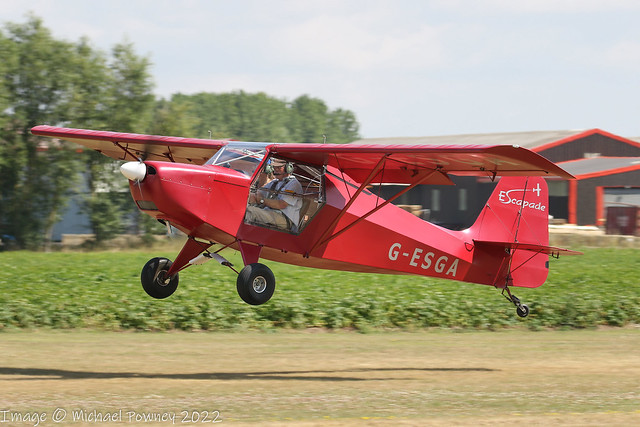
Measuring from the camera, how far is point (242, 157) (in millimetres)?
11891

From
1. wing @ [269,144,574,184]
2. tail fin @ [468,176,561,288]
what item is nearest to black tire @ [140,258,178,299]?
wing @ [269,144,574,184]

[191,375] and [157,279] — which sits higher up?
[157,279]

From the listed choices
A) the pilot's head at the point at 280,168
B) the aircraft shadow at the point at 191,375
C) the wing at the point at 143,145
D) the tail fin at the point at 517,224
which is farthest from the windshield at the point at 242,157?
the tail fin at the point at 517,224

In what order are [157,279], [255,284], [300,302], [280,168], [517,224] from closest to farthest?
[255,284], [280,168], [157,279], [517,224], [300,302]

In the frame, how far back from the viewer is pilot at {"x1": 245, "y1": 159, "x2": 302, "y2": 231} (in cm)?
1182

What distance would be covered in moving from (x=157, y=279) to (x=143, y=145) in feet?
8.60

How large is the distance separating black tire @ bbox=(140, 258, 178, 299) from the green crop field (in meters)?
4.38

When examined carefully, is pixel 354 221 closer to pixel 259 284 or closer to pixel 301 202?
pixel 301 202

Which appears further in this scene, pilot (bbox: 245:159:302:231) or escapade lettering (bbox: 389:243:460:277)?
escapade lettering (bbox: 389:243:460:277)

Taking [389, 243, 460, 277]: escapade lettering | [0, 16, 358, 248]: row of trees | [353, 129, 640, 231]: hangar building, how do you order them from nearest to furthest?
1. [389, 243, 460, 277]: escapade lettering
2. [0, 16, 358, 248]: row of trees
3. [353, 129, 640, 231]: hangar building

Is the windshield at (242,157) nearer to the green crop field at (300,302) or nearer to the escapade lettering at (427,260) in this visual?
the escapade lettering at (427,260)

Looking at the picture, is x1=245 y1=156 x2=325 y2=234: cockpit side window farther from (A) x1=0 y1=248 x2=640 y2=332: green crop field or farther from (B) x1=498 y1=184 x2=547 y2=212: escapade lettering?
(A) x1=0 y1=248 x2=640 y2=332: green crop field

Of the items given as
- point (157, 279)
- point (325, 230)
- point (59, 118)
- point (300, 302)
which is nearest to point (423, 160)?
point (325, 230)

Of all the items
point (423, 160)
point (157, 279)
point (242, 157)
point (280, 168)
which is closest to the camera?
point (242, 157)
